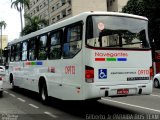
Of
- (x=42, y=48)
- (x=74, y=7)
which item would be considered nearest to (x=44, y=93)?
(x=42, y=48)

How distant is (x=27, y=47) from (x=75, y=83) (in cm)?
642

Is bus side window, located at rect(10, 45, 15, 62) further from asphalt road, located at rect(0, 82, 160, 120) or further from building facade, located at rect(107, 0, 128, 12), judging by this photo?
building facade, located at rect(107, 0, 128, 12)

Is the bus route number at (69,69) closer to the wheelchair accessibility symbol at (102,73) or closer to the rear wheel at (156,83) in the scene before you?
the wheelchair accessibility symbol at (102,73)

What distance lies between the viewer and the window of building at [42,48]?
546 inches

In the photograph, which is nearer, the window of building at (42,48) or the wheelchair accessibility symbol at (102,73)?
the wheelchair accessibility symbol at (102,73)

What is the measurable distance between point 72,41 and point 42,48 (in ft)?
10.8

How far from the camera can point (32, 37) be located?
15.8 m

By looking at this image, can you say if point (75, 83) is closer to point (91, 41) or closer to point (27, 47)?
point (91, 41)

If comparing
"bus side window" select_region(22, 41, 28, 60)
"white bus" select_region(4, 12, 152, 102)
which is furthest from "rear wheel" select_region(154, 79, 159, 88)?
"white bus" select_region(4, 12, 152, 102)

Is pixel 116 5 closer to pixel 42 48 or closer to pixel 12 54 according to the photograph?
pixel 12 54

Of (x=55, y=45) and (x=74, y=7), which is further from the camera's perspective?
(x=74, y=7)

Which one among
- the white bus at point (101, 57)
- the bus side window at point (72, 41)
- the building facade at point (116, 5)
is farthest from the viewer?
the building facade at point (116, 5)

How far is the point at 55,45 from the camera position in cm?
1266

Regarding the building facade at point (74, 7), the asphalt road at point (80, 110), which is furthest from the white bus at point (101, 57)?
the building facade at point (74, 7)
